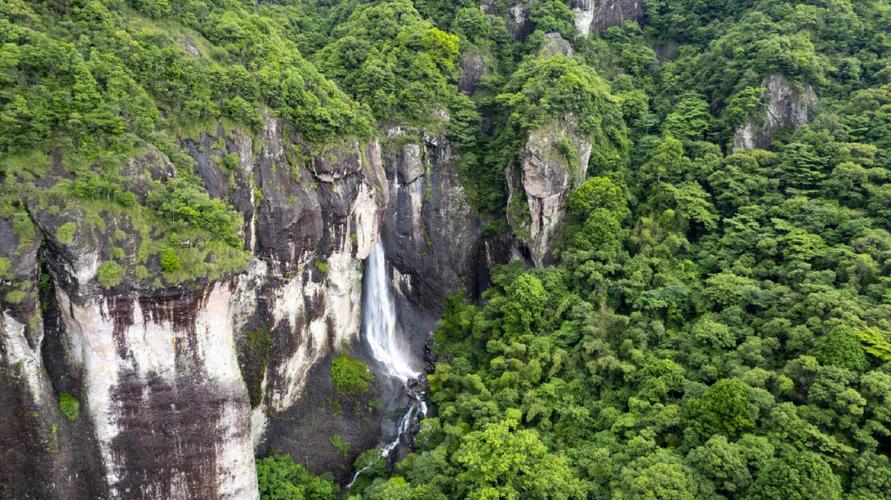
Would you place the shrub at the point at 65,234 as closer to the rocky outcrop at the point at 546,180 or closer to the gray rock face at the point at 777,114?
the rocky outcrop at the point at 546,180

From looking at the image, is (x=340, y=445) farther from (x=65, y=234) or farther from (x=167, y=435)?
(x=65, y=234)

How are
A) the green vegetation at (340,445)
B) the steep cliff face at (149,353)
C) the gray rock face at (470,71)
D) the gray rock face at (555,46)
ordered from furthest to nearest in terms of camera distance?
the gray rock face at (555,46) < the gray rock face at (470,71) < the green vegetation at (340,445) < the steep cliff face at (149,353)

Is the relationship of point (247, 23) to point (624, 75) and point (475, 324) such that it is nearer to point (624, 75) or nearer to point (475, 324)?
point (475, 324)

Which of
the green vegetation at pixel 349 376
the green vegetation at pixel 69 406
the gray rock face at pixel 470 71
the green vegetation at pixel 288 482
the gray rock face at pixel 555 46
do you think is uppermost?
the gray rock face at pixel 555 46

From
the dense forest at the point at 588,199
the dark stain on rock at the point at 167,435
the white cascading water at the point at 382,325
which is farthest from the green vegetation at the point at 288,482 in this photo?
the white cascading water at the point at 382,325

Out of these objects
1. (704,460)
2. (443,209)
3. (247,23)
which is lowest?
(704,460)

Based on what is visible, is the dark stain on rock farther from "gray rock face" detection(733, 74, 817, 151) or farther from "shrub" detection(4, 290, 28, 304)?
"gray rock face" detection(733, 74, 817, 151)

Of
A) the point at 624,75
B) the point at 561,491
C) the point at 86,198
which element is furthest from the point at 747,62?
the point at 86,198
